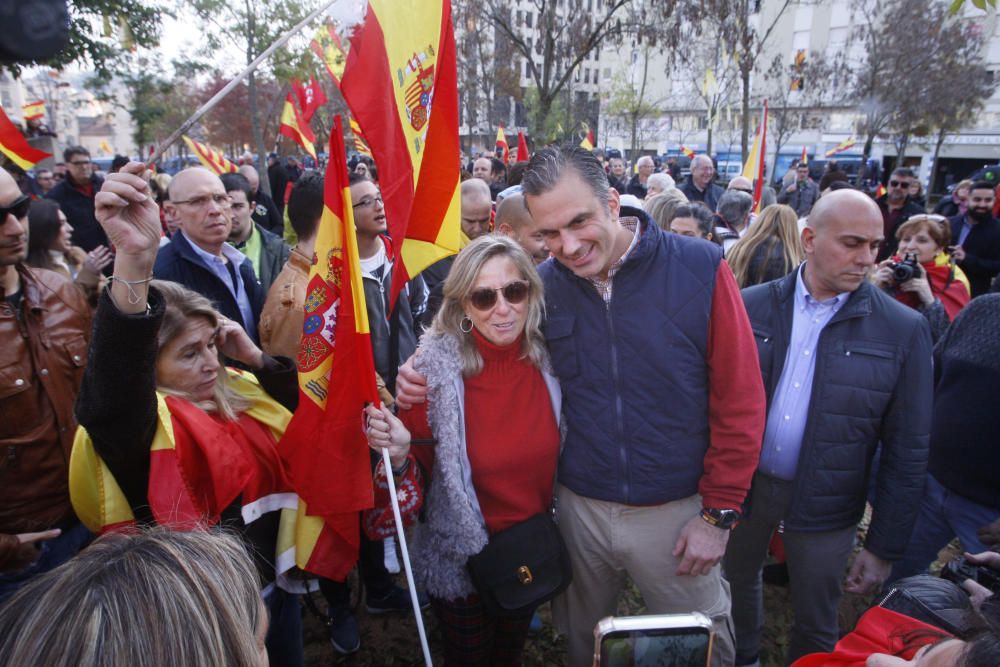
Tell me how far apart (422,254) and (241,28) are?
1243 cm

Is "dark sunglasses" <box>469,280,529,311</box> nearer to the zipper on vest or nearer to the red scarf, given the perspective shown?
the zipper on vest

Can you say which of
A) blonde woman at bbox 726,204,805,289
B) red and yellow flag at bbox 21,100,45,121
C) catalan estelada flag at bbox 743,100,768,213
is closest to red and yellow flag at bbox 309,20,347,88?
blonde woman at bbox 726,204,805,289

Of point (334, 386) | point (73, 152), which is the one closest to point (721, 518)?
point (334, 386)

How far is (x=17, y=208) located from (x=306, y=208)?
1.45m

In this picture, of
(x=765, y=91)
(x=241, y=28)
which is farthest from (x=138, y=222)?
(x=765, y=91)

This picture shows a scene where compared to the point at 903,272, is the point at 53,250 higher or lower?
higher

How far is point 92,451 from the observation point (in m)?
1.75

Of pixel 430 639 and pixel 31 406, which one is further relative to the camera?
pixel 430 639

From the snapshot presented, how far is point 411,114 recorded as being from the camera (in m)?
2.19

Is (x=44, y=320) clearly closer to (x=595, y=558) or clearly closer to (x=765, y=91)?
(x=595, y=558)

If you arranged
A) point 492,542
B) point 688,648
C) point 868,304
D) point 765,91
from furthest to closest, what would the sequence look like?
point 765,91
point 868,304
point 492,542
point 688,648

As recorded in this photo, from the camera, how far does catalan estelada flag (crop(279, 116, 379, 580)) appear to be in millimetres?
2062

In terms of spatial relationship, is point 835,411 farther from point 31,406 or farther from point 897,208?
point 897,208

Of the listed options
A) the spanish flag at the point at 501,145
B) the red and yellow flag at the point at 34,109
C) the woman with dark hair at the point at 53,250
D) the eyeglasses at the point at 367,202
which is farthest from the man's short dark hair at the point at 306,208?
the red and yellow flag at the point at 34,109
